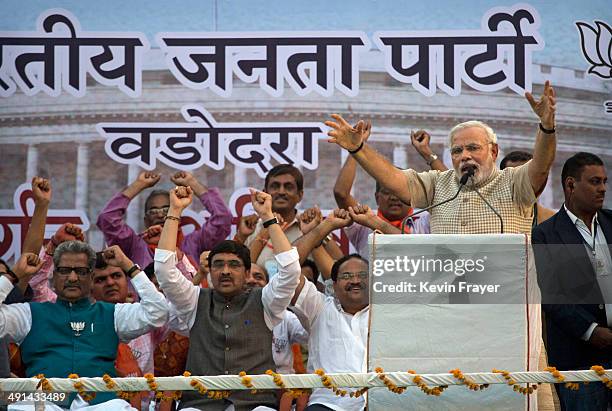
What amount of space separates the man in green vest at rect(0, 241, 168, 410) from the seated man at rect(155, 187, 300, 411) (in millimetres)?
142

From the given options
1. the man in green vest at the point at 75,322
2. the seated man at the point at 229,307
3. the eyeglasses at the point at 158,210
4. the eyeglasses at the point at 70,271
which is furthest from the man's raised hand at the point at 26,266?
the eyeglasses at the point at 158,210

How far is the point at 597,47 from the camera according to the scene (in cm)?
716

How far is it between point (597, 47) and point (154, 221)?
2967mm

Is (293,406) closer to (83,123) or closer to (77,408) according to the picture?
(77,408)

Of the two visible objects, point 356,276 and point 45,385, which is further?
point 356,276

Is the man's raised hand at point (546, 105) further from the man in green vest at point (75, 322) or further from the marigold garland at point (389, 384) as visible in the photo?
the man in green vest at point (75, 322)

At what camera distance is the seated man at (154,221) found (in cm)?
681

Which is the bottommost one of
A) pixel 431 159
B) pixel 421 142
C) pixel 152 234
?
pixel 152 234

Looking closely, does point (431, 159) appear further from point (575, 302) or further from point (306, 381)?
point (306, 381)

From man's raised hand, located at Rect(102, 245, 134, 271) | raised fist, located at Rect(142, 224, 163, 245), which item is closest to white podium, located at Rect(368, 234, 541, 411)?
man's raised hand, located at Rect(102, 245, 134, 271)

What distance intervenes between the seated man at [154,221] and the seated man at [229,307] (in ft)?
4.13

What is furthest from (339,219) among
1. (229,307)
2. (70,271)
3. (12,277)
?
(12,277)

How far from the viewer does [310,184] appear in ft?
23.6

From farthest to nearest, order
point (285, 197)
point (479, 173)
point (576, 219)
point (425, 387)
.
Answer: point (285, 197) → point (576, 219) → point (479, 173) → point (425, 387)
